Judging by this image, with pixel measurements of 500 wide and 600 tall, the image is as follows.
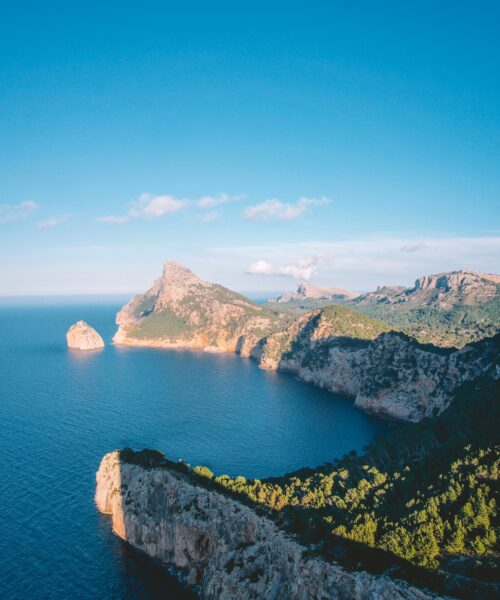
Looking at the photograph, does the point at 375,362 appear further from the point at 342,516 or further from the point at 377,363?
the point at 342,516

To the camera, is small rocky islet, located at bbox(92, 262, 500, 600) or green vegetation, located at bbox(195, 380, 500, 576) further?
green vegetation, located at bbox(195, 380, 500, 576)

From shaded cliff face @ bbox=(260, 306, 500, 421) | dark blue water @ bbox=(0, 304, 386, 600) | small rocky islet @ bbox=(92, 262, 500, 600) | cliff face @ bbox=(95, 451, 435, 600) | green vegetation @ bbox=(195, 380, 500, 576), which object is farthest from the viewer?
shaded cliff face @ bbox=(260, 306, 500, 421)

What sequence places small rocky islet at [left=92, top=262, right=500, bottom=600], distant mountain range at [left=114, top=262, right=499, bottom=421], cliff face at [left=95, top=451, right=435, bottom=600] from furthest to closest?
1. distant mountain range at [left=114, top=262, right=499, bottom=421]
2. cliff face at [left=95, top=451, right=435, bottom=600]
3. small rocky islet at [left=92, top=262, right=500, bottom=600]

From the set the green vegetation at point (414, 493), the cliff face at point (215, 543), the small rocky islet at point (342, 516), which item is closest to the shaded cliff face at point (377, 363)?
the small rocky islet at point (342, 516)

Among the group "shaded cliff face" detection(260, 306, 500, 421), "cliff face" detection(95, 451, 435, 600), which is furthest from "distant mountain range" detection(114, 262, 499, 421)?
"cliff face" detection(95, 451, 435, 600)

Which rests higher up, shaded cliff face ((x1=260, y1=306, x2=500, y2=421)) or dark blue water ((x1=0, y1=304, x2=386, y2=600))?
shaded cliff face ((x1=260, y1=306, x2=500, y2=421))

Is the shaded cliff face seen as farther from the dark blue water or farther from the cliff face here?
the cliff face

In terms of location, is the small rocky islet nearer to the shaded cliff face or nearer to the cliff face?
the cliff face
